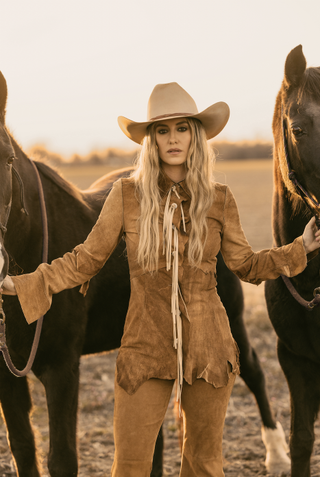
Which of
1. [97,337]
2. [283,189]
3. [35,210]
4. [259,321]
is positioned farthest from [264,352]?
[35,210]

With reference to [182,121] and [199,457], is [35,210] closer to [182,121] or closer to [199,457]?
[182,121]

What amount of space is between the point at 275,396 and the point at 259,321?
2.01m

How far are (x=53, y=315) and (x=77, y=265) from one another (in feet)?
2.07

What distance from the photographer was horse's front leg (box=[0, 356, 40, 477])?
2.93 meters

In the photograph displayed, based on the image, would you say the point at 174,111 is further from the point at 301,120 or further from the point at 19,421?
the point at 19,421

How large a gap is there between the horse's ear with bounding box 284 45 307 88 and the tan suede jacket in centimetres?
71

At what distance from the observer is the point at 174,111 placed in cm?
234

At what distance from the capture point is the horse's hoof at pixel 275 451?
3.76 m

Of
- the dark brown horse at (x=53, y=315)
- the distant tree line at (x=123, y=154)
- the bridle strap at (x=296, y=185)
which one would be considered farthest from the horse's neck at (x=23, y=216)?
the distant tree line at (x=123, y=154)

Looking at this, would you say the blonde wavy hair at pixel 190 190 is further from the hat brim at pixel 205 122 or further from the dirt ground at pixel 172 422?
the dirt ground at pixel 172 422

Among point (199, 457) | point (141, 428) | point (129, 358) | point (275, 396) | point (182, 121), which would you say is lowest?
point (275, 396)

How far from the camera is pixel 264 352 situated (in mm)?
6098

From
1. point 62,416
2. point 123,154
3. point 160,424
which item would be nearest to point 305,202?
point 160,424

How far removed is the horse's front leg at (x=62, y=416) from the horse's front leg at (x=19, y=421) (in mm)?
227
